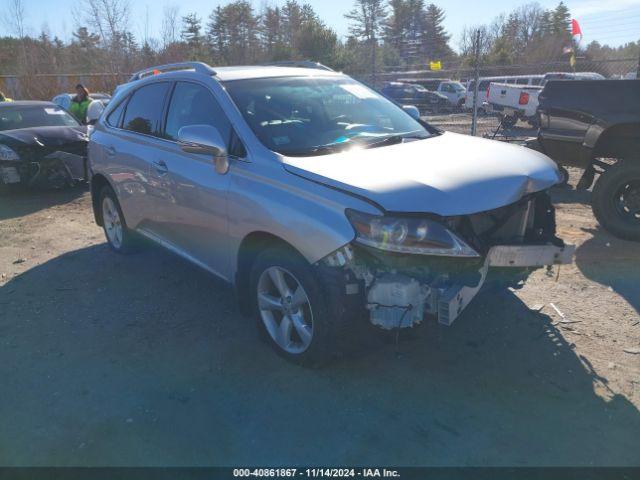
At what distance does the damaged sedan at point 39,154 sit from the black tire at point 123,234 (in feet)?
11.2

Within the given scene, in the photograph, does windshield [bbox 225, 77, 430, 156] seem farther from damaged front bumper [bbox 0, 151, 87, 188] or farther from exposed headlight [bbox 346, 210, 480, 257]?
damaged front bumper [bbox 0, 151, 87, 188]

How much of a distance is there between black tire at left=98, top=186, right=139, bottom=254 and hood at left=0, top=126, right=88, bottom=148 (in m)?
3.62

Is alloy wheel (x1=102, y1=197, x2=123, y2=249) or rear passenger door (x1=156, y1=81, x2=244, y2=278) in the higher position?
rear passenger door (x1=156, y1=81, x2=244, y2=278)

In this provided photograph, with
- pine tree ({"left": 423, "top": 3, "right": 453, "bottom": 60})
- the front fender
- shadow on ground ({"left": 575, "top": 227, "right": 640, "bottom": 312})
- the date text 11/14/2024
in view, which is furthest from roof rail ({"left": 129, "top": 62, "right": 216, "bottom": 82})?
pine tree ({"left": 423, "top": 3, "right": 453, "bottom": 60})

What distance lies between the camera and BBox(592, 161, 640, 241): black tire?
548 centimetres

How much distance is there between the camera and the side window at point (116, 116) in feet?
17.1

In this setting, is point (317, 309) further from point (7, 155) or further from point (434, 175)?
point (7, 155)

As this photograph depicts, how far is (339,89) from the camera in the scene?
4320mm

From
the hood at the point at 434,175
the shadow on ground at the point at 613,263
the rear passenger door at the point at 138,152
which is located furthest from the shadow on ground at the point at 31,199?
the shadow on ground at the point at 613,263

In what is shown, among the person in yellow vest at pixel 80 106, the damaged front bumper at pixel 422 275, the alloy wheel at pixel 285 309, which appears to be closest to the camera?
the damaged front bumper at pixel 422 275

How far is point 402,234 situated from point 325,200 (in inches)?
18.6

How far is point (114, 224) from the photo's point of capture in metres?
5.76

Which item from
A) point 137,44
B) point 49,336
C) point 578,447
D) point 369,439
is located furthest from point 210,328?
point 137,44

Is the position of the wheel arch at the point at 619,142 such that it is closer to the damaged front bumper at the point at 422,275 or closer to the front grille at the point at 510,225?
the front grille at the point at 510,225
